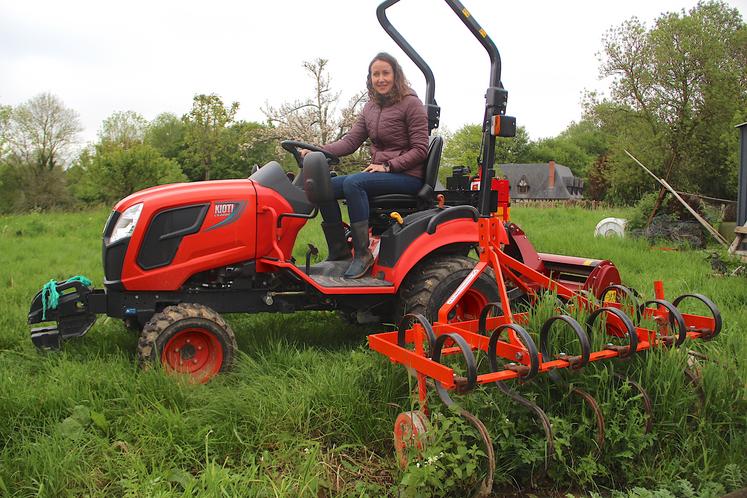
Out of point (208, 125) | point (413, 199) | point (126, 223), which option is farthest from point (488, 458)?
point (208, 125)

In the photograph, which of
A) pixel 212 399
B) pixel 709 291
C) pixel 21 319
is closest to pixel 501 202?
pixel 709 291

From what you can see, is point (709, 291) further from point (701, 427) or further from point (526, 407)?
point (526, 407)

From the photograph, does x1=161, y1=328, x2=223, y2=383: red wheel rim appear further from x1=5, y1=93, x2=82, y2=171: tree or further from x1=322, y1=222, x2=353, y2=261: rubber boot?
x1=5, y1=93, x2=82, y2=171: tree

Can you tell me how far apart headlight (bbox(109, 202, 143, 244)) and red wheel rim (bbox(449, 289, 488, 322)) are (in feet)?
6.88

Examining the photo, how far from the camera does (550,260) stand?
16.6 ft

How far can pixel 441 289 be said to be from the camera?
4047mm

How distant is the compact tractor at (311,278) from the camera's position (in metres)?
3.32

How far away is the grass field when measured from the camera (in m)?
2.47

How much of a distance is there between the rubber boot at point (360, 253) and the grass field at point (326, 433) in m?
0.79

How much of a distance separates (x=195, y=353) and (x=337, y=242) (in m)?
1.42

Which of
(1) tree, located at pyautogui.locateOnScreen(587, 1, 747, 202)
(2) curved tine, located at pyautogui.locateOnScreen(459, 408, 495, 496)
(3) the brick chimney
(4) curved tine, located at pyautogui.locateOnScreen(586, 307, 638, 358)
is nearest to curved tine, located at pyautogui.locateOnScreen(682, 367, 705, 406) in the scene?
(4) curved tine, located at pyautogui.locateOnScreen(586, 307, 638, 358)

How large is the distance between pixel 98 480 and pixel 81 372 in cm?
95

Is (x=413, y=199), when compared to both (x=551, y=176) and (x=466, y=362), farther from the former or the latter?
(x=551, y=176)

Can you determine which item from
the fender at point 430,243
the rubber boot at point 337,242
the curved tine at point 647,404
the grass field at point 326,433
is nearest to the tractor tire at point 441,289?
the fender at point 430,243
